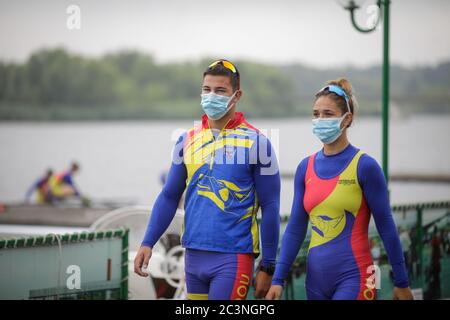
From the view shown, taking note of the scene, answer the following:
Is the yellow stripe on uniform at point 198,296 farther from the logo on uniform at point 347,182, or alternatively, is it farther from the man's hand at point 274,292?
the logo on uniform at point 347,182

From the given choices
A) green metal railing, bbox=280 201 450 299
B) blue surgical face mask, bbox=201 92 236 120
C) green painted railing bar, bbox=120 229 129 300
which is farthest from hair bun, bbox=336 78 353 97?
green metal railing, bbox=280 201 450 299

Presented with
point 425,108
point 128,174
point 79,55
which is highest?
point 79,55

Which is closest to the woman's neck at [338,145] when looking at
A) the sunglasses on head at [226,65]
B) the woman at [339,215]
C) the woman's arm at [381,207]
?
the woman at [339,215]

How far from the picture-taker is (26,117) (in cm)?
9188

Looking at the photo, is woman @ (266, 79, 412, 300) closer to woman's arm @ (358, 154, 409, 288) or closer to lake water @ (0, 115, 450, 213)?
woman's arm @ (358, 154, 409, 288)

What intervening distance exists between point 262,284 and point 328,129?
1087 millimetres

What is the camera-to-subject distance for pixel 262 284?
519cm

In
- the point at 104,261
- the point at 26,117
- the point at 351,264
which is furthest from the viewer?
the point at 26,117

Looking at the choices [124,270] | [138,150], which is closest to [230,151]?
[124,270]

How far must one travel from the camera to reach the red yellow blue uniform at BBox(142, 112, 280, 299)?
504 centimetres

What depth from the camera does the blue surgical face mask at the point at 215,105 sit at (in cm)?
517
